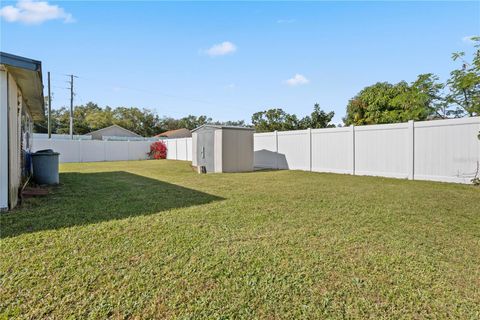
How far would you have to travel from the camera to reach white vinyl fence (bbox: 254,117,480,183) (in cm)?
770

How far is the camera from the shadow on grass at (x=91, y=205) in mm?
4145

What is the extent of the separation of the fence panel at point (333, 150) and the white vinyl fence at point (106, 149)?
10.6 meters

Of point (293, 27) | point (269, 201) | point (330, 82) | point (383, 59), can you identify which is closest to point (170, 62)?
point (293, 27)

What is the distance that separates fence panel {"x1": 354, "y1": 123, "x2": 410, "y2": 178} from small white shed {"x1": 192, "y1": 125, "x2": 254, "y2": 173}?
16.0ft

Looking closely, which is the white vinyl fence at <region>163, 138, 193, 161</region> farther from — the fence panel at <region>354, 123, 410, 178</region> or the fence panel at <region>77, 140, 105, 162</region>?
the fence panel at <region>354, 123, 410, 178</region>

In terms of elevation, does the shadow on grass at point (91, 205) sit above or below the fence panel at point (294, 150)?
below

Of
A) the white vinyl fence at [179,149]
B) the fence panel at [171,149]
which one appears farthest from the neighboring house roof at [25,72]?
the fence panel at [171,149]

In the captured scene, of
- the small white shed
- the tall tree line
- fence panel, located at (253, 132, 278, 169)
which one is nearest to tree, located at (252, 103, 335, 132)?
fence panel, located at (253, 132, 278, 169)

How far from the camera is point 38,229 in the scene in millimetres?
3840

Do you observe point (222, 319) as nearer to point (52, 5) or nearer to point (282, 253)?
point (282, 253)

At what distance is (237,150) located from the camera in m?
12.6

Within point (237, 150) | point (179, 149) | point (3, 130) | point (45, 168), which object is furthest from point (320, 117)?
point (3, 130)

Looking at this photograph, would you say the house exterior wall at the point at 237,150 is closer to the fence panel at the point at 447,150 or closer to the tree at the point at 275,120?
the fence panel at the point at 447,150

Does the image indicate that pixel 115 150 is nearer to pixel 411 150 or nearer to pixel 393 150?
pixel 393 150
